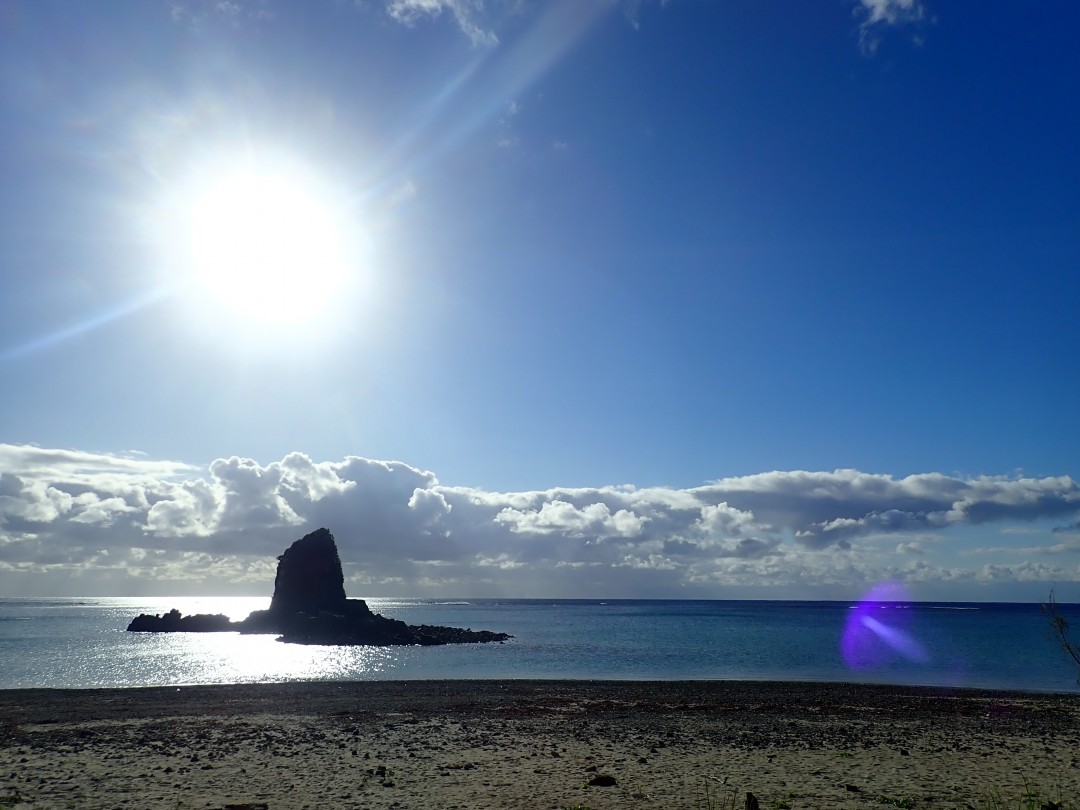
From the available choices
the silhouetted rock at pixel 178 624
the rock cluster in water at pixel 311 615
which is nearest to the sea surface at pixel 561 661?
the rock cluster in water at pixel 311 615

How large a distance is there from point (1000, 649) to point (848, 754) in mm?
82610

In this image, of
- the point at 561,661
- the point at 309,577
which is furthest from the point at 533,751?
the point at 309,577

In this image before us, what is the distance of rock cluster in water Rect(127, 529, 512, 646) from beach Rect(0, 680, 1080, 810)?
76.4m

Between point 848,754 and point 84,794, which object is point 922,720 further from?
point 84,794

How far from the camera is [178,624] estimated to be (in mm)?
143375

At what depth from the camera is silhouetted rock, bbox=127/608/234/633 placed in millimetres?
138250

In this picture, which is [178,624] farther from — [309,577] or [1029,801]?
[1029,801]

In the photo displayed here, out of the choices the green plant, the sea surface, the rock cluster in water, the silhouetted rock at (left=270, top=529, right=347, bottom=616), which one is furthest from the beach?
the silhouetted rock at (left=270, top=529, right=347, bottom=616)

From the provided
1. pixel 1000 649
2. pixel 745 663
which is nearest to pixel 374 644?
pixel 745 663

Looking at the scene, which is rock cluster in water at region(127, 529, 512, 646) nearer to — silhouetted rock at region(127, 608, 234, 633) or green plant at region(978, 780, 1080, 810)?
silhouetted rock at region(127, 608, 234, 633)

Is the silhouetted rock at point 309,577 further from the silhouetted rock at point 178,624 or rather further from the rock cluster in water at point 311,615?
the silhouetted rock at point 178,624

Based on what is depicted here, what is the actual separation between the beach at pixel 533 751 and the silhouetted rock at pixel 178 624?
11130 centimetres

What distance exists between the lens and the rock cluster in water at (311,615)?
375ft

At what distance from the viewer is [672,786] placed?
19.3 meters
